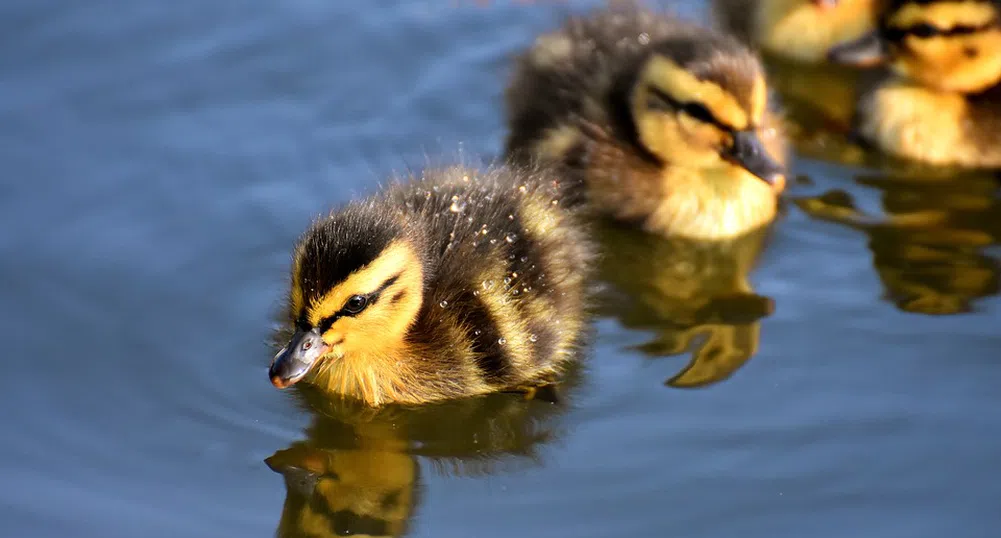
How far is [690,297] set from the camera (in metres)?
4.41

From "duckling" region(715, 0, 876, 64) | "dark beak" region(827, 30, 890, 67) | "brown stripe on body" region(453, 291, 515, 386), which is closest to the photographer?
"brown stripe on body" region(453, 291, 515, 386)

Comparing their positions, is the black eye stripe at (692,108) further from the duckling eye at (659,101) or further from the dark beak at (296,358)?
the dark beak at (296,358)

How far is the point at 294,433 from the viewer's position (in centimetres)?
375

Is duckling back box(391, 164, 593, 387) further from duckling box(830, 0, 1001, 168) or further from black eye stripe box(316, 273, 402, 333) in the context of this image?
duckling box(830, 0, 1001, 168)

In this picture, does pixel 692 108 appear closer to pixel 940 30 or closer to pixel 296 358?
pixel 940 30

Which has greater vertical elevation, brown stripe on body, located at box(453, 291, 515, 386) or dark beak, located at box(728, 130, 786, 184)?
dark beak, located at box(728, 130, 786, 184)

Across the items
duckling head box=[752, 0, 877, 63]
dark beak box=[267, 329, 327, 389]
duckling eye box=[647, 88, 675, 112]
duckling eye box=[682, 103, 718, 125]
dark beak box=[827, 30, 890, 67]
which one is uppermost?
duckling head box=[752, 0, 877, 63]

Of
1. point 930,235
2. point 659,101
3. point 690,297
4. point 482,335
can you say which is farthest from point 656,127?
point 482,335

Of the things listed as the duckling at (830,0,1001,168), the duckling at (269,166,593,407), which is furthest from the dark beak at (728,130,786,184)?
the duckling at (830,0,1001,168)

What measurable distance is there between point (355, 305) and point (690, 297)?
129 cm

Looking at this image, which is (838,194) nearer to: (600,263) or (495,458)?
(600,263)

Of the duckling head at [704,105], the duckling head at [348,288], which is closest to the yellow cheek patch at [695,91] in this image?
the duckling head at [704,105]

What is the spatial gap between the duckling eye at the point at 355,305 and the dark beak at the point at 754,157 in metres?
1.49

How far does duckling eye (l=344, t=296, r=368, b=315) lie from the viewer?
3.52m
